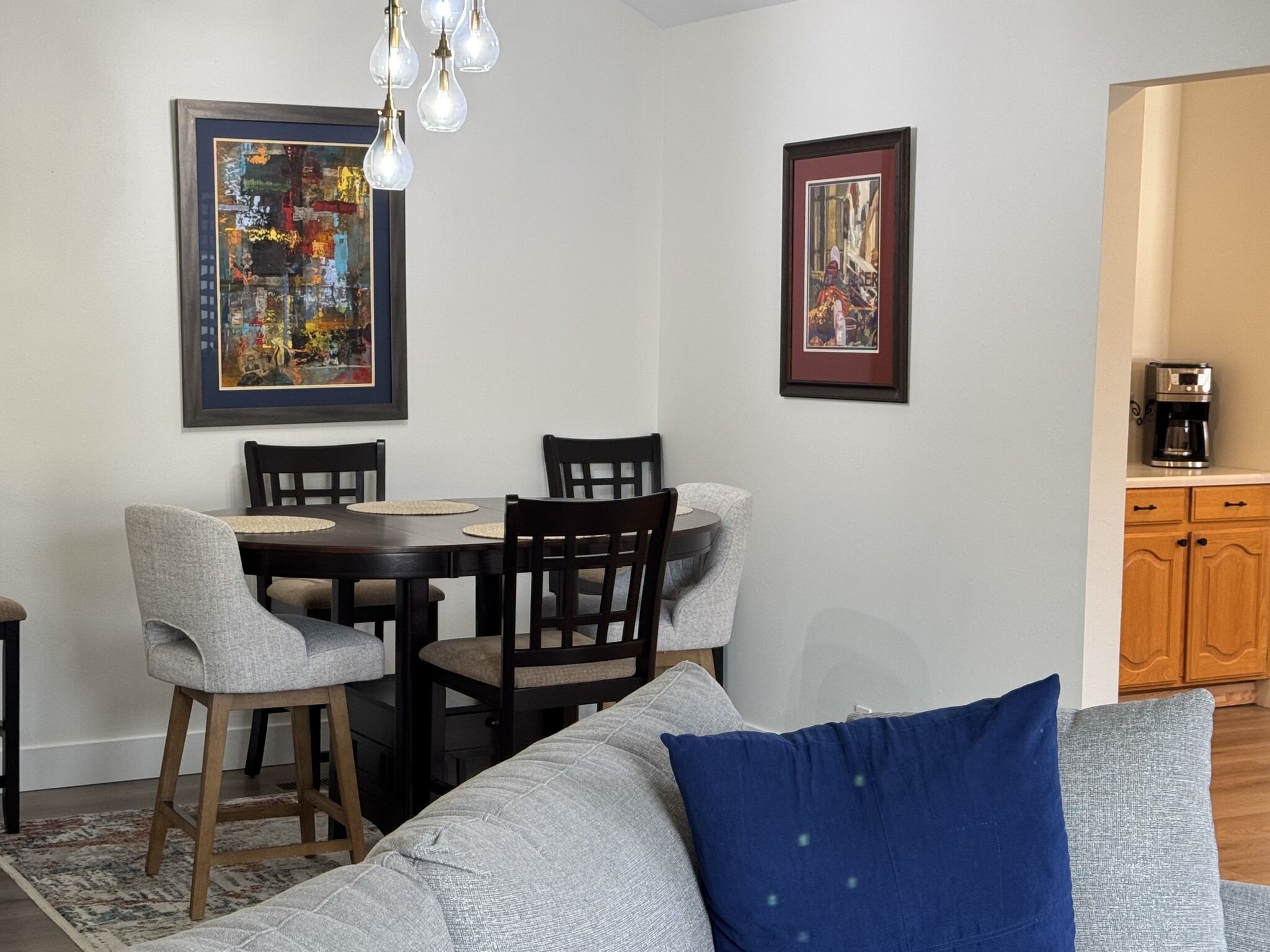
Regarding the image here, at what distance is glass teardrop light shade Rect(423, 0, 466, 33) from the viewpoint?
9.60 feet

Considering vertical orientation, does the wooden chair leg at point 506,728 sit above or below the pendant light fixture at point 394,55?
below

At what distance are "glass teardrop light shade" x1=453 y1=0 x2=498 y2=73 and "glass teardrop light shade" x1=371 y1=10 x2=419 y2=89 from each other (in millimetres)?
108

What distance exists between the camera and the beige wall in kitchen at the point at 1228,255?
5.49 metres

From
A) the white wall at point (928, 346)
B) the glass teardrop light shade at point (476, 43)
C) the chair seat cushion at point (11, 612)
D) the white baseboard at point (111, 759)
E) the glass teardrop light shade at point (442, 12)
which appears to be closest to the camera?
the glass teardrop light shade at point (442, 12)

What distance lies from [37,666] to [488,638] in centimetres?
170

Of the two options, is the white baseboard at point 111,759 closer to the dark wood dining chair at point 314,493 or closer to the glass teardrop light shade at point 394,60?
the dark wood dining chair at point 314,493

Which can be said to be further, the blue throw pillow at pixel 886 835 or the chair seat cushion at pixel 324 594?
the chair seat cushion at pixel 324 594

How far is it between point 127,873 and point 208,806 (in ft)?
1.76

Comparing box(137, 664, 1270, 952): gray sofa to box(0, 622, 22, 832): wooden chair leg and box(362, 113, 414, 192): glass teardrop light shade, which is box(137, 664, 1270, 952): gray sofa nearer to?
box(362, 113, 414, 192): glass teardrop light shade

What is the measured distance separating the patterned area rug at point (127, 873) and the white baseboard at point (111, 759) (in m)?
0.35

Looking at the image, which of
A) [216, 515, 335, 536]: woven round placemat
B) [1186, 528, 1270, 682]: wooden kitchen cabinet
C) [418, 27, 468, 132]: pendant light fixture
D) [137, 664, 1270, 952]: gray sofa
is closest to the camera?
[137, 664, 1270, 952]: gray sofa

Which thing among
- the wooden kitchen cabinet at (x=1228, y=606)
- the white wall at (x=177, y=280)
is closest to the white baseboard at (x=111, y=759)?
the white wall at (x=177, y=280)

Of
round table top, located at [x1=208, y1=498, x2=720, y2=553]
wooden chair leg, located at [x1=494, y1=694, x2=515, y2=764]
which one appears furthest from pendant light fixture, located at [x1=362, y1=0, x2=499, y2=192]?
wooden chair leg, located at [x1=494, y1=694, x2=515, y2=764]

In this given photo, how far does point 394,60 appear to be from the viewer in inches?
123
